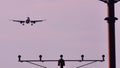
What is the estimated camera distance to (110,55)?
1905 cm

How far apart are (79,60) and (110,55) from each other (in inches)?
509

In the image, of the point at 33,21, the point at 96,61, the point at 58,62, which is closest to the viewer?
the point at 58,62

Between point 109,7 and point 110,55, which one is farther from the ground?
point 109,7

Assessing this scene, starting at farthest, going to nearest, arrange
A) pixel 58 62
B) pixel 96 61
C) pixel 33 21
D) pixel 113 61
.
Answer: pixel 33 21 → pixel 96 61 → pixel 58 62 → pixel 113 61

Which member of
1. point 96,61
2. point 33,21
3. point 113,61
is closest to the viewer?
point 113,61

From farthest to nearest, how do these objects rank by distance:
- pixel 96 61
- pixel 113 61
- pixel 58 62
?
pixel 96 61, pixel 58 62, pixel 113 61

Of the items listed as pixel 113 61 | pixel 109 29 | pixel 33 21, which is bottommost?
pixel 113 61

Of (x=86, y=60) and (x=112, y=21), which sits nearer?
(x=112, y=21)

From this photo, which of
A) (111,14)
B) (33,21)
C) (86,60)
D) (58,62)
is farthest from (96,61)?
(33,21)

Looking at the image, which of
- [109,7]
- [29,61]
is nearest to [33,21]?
[29,61]

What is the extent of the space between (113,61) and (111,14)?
1.83 metres

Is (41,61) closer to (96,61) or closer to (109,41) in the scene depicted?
(96,61)

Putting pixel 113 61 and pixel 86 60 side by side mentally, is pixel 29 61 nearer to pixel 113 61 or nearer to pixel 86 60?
pixel 86 60

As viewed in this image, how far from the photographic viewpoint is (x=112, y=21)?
19.5 m
